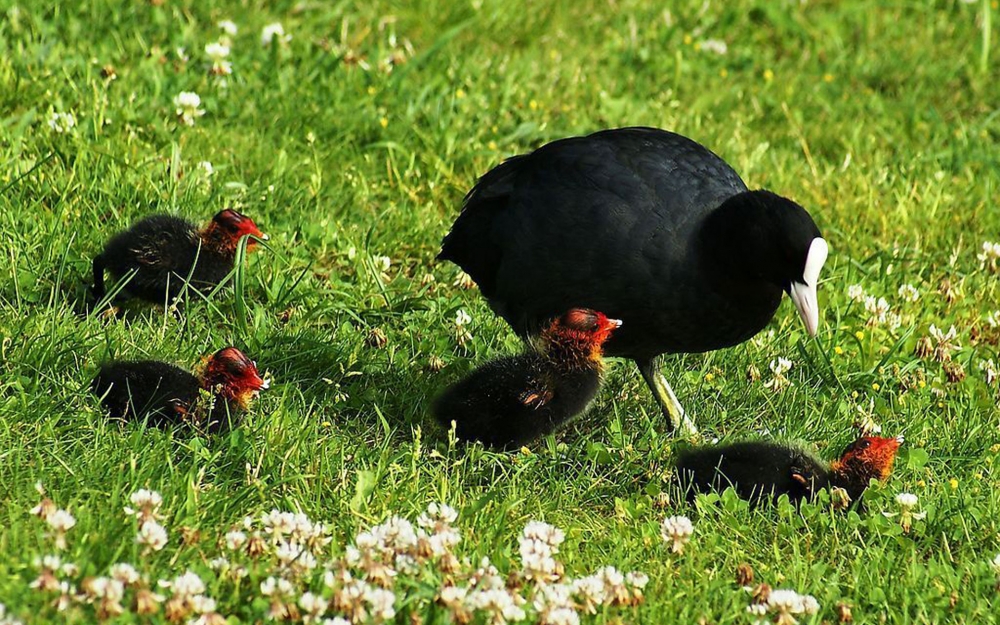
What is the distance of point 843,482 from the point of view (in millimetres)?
4512

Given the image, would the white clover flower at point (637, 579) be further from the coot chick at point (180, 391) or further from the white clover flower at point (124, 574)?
the coot chick at point (180, 391)

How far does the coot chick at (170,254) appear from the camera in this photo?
5137 millimetres

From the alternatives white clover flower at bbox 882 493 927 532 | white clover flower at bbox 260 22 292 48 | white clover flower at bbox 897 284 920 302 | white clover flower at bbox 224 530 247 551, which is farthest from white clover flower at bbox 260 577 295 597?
white clover flower at bbox 260 22 292 48

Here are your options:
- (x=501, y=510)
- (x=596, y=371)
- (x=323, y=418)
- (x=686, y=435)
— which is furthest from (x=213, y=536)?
(x=686, y=435)

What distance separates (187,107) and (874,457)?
11.3 feet

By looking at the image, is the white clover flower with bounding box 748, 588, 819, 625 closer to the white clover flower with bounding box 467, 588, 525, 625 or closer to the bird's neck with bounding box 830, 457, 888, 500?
the white clover flower with bounding box 467, 588, 525, 625

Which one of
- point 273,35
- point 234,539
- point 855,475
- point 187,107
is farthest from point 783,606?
point 273,35

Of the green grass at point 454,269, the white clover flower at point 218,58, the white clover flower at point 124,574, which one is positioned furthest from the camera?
the white clover flower at point 218,58

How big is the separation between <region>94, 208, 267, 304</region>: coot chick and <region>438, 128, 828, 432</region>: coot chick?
1.02m

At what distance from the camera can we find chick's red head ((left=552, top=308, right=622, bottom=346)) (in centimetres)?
455

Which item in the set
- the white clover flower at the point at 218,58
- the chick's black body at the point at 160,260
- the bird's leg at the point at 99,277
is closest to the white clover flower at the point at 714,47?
the white clover flower at the point at 218,58

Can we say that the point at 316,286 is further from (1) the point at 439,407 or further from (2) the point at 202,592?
(2) the point at 202,592

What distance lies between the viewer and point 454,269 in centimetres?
619

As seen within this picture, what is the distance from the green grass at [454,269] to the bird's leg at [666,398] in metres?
0.08
